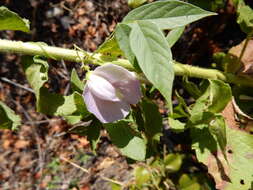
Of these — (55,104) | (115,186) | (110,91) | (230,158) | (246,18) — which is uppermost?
(246,18)

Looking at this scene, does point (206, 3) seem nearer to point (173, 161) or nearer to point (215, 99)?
point (215, 99)

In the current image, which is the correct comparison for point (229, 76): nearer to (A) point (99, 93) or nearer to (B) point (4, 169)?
(A) point (99, 93)

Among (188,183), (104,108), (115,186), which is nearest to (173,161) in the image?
(188,183)

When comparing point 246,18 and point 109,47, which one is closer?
point 109,47

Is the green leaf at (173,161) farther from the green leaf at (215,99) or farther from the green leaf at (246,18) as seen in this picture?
the green leaf at (246,18)

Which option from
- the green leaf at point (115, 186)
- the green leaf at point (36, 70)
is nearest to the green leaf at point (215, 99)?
the green leaf at point (36, 70)

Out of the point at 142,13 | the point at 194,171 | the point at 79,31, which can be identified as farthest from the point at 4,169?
the point at 142,13
